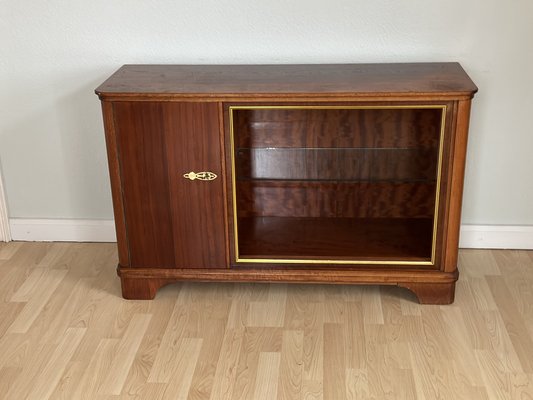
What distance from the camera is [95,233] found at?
286cm

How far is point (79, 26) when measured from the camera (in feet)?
8.35

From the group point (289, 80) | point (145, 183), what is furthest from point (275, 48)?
point (145, 183)

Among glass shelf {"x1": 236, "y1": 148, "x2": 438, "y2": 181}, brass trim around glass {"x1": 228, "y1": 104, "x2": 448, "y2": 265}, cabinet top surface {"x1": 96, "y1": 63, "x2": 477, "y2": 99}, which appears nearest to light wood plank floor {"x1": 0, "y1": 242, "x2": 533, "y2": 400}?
brass trim around glass {"x1": 228, "y1": 104, "x2": 448, "y2": 265}

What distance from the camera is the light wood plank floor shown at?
2053mm

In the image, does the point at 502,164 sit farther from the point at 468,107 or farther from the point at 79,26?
the point at 79,26

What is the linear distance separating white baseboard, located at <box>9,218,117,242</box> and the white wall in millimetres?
275

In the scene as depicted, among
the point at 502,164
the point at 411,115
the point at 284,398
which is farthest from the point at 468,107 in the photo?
the point at 284,398

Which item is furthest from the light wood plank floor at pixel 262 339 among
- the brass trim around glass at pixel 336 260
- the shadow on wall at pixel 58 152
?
the shadow on wall at pixel 58 152

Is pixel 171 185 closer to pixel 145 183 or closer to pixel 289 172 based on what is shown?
pixel 145 183

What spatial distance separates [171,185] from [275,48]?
1.97 feet

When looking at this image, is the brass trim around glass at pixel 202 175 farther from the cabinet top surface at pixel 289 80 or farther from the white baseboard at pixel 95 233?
the white baseboard at pixel 95 233

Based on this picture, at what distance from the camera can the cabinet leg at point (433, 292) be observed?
2393 mm

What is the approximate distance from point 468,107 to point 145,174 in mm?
981

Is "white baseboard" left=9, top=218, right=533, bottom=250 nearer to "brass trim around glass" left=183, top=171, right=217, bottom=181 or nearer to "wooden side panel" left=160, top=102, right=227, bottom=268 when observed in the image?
"wooden side panel" left=160, top=102, right=227, bottom=268
